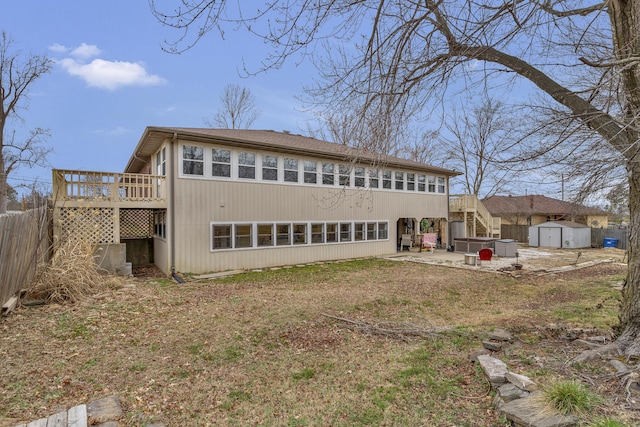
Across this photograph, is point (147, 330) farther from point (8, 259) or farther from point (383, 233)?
point (383, 233)

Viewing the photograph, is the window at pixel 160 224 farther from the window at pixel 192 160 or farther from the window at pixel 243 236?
the window at pixel 243 236

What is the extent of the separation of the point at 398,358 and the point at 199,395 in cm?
244

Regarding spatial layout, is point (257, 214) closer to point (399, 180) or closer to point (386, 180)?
point (386, 180)

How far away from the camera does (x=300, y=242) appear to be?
42.8 feet

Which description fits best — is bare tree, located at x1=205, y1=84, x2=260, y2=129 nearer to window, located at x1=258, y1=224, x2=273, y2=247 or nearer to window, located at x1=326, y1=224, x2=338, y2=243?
window, located at x1=326, y1=224, x2=338, y2=243

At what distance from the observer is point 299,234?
42.8 feet

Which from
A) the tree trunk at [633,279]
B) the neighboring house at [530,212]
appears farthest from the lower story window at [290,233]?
the neighboring house at [530,212]

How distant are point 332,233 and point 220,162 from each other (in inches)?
215

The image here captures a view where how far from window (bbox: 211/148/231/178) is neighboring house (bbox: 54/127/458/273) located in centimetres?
3

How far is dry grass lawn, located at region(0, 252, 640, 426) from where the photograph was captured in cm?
314

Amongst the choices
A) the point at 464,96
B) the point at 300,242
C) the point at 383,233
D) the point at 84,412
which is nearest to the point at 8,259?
the point at 84,412

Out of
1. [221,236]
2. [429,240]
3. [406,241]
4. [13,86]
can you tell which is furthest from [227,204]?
[13,86]

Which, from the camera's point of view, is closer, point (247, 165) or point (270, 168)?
point (247, 165)

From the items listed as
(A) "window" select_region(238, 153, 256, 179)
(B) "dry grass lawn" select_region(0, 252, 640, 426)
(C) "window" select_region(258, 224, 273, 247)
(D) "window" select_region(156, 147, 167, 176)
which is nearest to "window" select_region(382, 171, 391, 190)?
(C) "window" select_region(258, 224, 273, 247)
